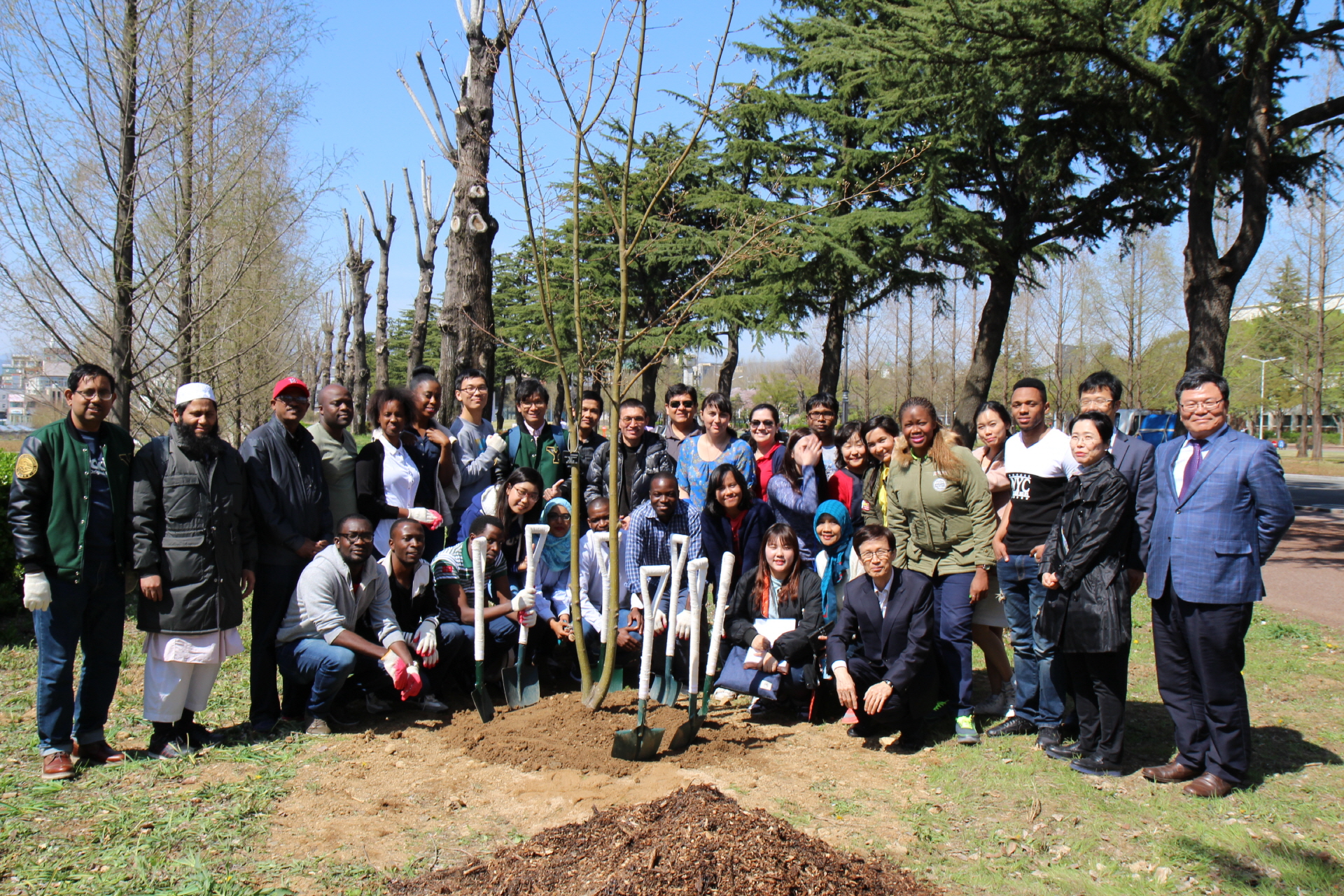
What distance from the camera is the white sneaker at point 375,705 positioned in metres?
5.05

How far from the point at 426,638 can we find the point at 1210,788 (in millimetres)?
4066

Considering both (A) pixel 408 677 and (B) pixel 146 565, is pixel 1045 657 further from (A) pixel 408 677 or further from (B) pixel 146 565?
(B) pixel 146 565

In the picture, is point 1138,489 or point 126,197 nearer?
point 1138,489

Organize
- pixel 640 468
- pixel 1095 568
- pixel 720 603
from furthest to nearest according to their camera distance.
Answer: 1. pixel 640 468
2. pixel 720 603
3. pixel 1095 568

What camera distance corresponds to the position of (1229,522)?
150 inches

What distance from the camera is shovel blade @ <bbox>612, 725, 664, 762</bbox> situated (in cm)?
420

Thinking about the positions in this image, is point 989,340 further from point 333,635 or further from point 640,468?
point 333,635

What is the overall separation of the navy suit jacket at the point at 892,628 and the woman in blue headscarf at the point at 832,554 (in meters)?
0.43

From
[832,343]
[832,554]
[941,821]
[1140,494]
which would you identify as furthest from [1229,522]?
[832,343]

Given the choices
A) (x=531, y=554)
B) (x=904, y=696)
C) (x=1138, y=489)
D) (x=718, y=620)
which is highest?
(x=1138, y=489)

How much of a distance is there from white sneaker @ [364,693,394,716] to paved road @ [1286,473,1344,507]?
16.3 m

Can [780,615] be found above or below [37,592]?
below

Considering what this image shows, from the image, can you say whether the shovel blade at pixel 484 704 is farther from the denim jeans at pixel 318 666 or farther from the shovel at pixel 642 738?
the shovel at pixel 642 738

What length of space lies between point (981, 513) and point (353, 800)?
138 inches
